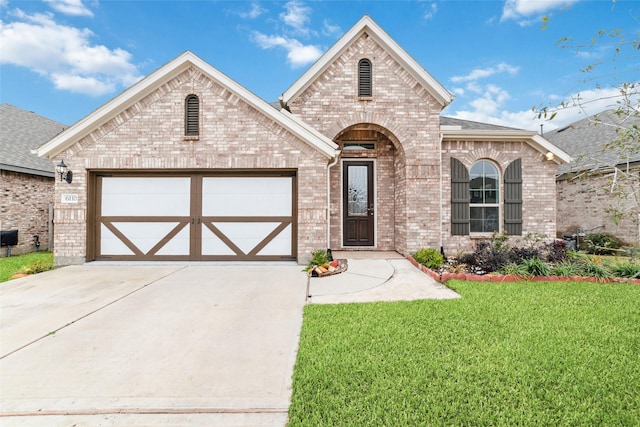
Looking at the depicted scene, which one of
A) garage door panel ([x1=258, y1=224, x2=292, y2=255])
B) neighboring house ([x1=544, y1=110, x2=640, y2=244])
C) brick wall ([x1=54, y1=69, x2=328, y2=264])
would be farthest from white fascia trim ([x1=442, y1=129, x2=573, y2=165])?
garage door panel ([x1=258, y1=224, x2=292, y2=255])

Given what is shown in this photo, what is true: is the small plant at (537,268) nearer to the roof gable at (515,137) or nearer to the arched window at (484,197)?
the arched window at (484,197)

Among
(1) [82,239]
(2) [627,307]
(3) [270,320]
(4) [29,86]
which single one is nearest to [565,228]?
(2) [627,307]

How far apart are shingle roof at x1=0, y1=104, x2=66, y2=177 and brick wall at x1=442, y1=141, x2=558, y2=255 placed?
14096mm

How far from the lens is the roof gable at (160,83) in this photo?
6902mm

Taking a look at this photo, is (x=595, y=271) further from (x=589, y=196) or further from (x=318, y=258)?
(x=318, y=258)

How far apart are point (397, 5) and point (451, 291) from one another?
11816 mm

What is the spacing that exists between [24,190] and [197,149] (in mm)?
7619

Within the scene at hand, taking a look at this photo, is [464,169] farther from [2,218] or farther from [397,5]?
[2,218]

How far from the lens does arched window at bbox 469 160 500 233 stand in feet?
28.4

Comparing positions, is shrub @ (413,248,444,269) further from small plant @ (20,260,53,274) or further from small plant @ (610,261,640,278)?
small plant @ (20,260,53,274)

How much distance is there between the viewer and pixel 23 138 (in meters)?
11.2

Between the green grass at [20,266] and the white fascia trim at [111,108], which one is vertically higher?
the white fascia trim at [111,108]

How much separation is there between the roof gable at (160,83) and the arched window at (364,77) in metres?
2.48

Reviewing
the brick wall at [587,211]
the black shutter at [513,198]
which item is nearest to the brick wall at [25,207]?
the black shutter at [513,198]
